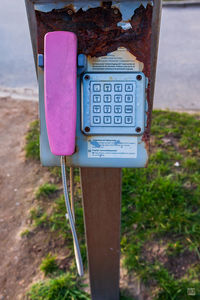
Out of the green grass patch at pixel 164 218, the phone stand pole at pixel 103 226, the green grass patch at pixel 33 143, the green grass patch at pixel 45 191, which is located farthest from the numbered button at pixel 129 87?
the green grass patch at pixel 33 143

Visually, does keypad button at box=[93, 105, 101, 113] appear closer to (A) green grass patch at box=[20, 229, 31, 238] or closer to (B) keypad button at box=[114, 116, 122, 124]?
(B) keypad button at box=[114, 116, 122, 124]

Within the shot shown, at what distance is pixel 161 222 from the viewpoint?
1.87 m

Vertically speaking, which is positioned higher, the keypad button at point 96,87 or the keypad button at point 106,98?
the keypad button at point 96,87

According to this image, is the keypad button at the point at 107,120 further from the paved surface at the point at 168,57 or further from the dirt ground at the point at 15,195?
the paved surface at the point at 168,57

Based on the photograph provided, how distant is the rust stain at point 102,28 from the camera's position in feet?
2.76

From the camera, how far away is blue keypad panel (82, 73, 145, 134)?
872 mm

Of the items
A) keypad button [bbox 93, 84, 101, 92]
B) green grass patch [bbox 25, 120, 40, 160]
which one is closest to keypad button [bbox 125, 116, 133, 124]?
keypad button [bbox 93, 84, 101, 92]

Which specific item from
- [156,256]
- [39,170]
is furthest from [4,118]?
[156,256]

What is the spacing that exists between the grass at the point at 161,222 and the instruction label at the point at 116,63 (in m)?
1.19

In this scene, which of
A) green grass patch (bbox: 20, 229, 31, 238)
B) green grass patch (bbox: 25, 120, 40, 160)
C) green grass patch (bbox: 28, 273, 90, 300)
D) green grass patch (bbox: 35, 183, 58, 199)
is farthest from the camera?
green grass patch (bbox: 25, 120, 40, 160)

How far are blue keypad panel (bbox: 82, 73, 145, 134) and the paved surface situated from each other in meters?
2.30

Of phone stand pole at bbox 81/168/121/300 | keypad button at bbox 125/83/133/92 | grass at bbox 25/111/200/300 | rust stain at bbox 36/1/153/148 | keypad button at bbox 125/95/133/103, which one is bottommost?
grass at bbox 25/111/200/300

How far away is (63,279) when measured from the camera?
160 centimetres

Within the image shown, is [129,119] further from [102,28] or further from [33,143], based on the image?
[33,143]
